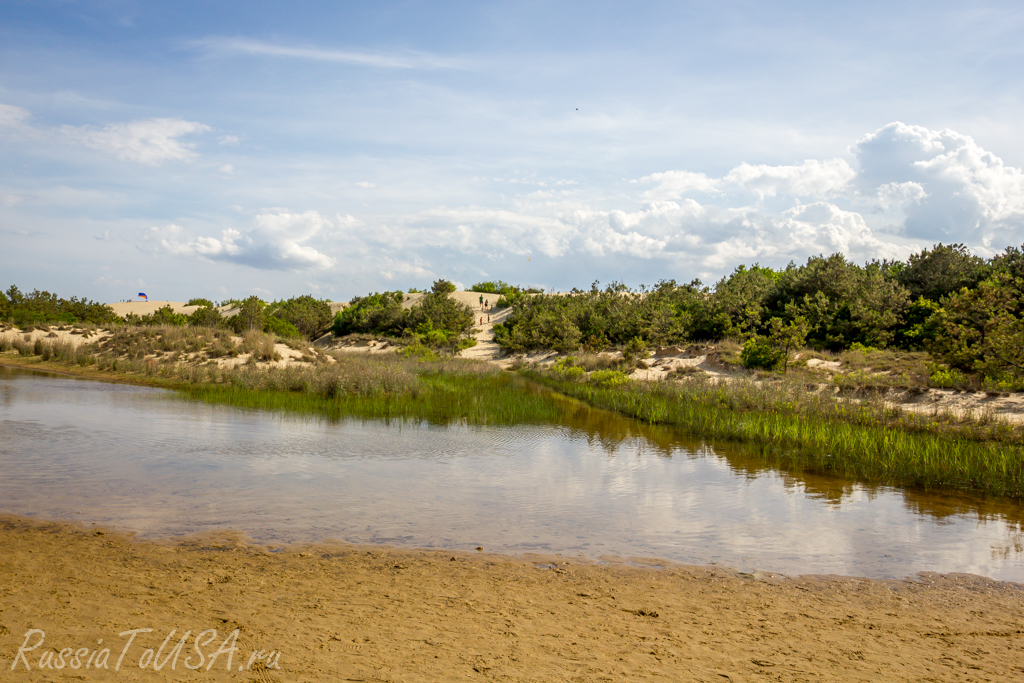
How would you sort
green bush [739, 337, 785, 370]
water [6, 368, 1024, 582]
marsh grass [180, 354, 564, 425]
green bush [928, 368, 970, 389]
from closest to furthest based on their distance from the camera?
water [6, 368, 1024, 582]
green bush [928, 368, 970, 389]
marsh grass [180, 354, 564, 425]
green bush [739, 337, 785, 370]

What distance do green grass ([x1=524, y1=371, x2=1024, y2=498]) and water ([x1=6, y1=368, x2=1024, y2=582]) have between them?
1.28 m

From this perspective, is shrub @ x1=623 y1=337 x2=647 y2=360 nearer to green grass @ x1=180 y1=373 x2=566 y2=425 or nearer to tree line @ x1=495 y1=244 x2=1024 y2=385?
tree line @ x1=495 y1=244 x2=1024 y2=385

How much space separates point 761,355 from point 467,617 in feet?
81.7

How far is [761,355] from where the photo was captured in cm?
2720

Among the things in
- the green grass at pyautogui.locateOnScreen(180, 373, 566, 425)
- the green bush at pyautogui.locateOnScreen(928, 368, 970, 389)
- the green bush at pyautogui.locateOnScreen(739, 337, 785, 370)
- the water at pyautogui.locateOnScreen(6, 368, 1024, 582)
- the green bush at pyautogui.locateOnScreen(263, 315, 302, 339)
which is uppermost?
the green bush at pyautogui.locateOnScreen(263, 315, 302, 339)

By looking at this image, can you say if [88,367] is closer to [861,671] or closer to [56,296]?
[56,296]

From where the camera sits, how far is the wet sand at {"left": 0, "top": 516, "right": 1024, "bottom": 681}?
4.33 metres

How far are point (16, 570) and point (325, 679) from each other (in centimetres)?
394

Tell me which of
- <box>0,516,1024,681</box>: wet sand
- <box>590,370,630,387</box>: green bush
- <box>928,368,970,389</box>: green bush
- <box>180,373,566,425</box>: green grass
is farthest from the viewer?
<box>590,370,630,387</box>: green bush

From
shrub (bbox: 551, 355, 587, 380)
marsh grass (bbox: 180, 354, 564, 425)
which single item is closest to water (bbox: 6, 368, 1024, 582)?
marsh grass (bbox: 180, 354, 564, 425)

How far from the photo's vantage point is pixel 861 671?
4.47 m

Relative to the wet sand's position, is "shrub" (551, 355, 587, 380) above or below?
above

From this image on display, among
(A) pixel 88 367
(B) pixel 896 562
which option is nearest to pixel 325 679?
(B) pixel 896 562

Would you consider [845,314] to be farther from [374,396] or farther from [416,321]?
[416,321]
